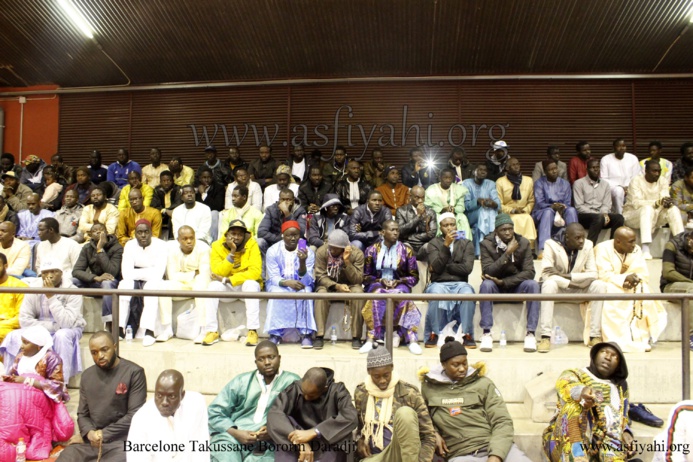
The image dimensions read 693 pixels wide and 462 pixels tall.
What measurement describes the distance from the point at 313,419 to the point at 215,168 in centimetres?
683

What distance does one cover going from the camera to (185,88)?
12391mm

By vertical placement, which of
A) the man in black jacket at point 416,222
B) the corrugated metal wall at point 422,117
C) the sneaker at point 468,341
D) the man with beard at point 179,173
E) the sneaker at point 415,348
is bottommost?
the sneaker at point 415,348

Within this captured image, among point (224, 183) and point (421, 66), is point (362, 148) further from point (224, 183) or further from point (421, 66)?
point (224, 183)

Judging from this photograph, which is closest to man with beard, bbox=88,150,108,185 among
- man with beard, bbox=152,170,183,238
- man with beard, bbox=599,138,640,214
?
man with beard, bbox=152,170,183,238

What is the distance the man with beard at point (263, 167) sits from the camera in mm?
11062

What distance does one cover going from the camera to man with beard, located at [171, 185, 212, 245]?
931cm

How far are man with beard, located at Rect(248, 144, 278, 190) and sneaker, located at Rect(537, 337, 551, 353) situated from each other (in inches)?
225

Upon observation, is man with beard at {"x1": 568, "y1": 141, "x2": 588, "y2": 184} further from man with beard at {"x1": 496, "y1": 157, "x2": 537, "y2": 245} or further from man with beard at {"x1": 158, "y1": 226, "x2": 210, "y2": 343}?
man with beard at {"x1": 158, "y1": 226, "x2": 210, "y2": 343}

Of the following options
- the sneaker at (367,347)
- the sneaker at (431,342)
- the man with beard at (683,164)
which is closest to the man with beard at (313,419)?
the sneaker at (367,347)

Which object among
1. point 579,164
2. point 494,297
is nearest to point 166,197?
point 579,164

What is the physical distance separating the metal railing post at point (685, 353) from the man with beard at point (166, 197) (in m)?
7.32

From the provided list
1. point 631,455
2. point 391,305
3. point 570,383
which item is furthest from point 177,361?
point 631,455

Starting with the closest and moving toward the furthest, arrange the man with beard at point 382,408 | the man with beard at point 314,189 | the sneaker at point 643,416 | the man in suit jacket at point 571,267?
the man with beard at point 382,408, the sneaker at point 643,416, the man in suit jacket at point 571,267, the man with beard at point 314,189

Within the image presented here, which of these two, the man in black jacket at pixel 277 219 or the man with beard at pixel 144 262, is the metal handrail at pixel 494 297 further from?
the man in black jacket at pixel 277 219
